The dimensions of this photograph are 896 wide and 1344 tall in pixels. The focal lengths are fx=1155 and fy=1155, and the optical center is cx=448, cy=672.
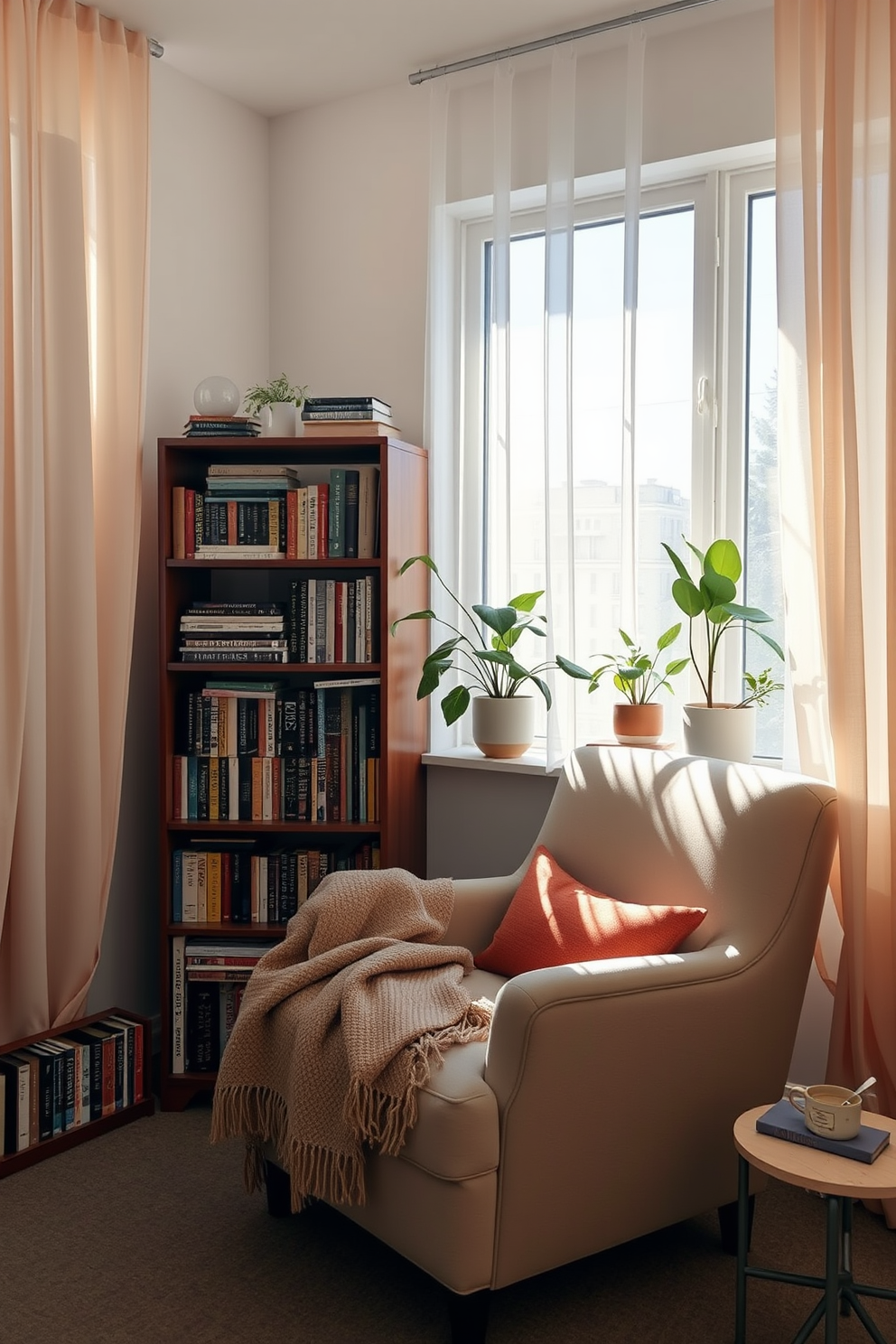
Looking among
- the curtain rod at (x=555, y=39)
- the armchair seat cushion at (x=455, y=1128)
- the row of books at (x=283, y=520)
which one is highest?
the curtain rod at (x=555, y=39)

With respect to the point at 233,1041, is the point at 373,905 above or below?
above

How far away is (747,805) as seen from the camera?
7.30 ft

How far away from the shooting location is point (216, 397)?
303 cm

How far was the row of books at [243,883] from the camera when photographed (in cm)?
299

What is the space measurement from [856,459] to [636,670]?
0.70 metres

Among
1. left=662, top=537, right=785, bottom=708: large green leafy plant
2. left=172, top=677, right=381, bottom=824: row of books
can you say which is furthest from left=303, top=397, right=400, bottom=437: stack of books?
left=662, top=537, right=785, bottom=708: large green leafy plant

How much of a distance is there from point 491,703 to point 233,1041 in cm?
117

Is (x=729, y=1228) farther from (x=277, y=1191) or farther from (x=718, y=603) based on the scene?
(x=718, y=603)

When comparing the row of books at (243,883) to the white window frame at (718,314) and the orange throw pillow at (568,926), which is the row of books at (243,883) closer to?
the orange throw pillow at (568,926)

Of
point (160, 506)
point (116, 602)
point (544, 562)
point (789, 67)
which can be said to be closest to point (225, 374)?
point (160, 506)

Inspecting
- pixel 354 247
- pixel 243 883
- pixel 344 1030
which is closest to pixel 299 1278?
pixel 344 1030

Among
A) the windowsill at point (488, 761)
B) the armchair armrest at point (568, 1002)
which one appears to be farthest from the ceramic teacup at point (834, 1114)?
the windowsill at point (488, 761)

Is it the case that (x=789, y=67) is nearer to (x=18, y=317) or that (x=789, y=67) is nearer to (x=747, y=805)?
(x=747, y=805)

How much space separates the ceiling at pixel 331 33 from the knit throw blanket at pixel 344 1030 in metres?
2.11
